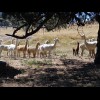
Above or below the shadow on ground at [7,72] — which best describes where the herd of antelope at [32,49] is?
above

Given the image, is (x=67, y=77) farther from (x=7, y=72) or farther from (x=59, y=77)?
(x=7, y=72)

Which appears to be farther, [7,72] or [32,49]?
[32,49]

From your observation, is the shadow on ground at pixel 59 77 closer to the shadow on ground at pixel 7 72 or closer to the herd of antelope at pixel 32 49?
the shadow on ground at pixel 7 72

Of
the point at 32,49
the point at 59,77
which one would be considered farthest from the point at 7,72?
the point at 32,49

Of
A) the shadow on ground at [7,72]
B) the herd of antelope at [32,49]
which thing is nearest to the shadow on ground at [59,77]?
the shadow on ground at [7,72]

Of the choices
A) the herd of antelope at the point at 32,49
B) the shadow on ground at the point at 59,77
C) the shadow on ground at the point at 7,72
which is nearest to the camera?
the shadow on ground at the point at 59,77

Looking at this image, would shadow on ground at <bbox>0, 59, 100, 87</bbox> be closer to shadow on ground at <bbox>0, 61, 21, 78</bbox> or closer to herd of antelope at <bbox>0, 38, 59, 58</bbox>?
shadow on ground at <bbox>0, 61, 21, 78</bbox>

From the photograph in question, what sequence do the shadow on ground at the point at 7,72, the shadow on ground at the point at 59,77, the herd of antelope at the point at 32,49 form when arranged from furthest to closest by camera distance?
the herd of antelope at the point at 32,49, the shadow on ground at the point at 7,72, the shadow on ground at the point at 59,77

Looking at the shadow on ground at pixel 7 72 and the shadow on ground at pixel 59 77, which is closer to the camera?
the shadow on ground at pixel 59 77
